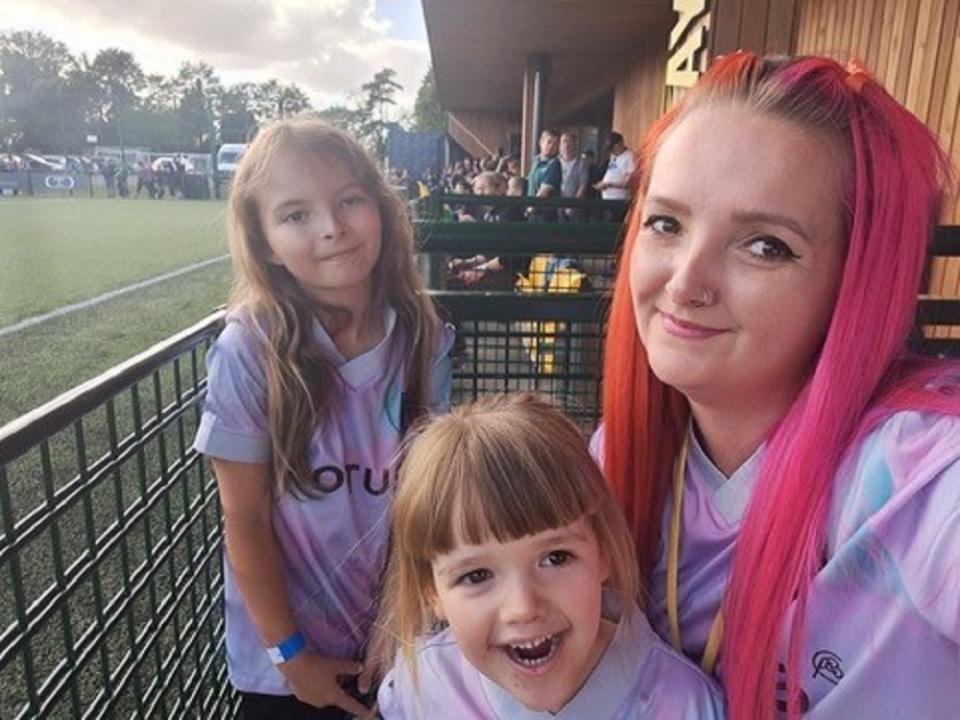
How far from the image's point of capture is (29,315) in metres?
10.3

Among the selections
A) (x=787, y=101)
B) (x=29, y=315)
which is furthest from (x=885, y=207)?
(x=29, y=315)

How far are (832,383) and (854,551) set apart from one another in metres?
0.21

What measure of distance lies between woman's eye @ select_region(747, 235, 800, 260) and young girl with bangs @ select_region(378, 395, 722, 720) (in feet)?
1.33

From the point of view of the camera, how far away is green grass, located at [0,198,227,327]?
12117 millimetres

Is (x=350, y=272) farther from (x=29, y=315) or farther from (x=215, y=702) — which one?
(x=29, y=315)

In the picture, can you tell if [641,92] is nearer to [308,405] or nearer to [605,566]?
[308,405]

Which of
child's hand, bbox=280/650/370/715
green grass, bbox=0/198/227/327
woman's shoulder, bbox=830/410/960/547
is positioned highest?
woman's shoulder, bbox=830/410/960/547

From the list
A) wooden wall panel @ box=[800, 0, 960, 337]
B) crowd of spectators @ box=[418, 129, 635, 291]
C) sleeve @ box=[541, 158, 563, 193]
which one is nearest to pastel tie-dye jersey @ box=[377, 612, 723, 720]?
crowd of spectators @ box=[418, 129, 635, 291]

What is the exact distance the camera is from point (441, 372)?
1.83 m

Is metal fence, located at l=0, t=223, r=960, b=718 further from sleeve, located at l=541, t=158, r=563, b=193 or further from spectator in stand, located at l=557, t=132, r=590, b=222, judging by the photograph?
spectator in stand, located at l=557, t=132, r=590, b=222

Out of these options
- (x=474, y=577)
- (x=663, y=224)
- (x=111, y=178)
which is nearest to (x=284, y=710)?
(x=474, y=577)

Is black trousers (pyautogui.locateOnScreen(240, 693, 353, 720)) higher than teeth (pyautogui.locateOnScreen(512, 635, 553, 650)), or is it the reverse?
teeth (pyautogui.locateOnScreen(512, 635, 553, 650))

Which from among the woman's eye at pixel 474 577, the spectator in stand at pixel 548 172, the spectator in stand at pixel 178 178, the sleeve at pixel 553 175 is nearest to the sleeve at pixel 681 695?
the woman's eye at pixel 474 577

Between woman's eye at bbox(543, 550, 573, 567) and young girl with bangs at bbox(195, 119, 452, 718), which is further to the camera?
young girl with bangs at bbox(195, 119, 452, 718)
